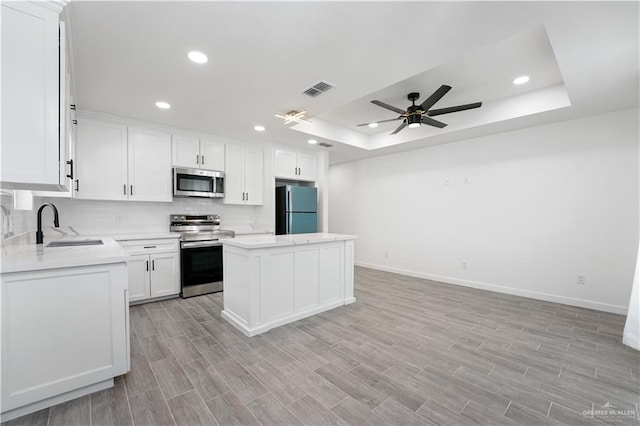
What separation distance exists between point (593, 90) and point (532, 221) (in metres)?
1.85

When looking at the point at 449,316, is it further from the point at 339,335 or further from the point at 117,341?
the point at 117,341

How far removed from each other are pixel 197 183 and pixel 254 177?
3.33ft

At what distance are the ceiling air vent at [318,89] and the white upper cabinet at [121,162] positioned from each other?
2.46 metres

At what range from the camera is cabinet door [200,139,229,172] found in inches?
171

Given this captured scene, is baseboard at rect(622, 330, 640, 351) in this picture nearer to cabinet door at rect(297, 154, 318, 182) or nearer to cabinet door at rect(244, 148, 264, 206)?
cabinet door at rect(297, 154, 318, 182)

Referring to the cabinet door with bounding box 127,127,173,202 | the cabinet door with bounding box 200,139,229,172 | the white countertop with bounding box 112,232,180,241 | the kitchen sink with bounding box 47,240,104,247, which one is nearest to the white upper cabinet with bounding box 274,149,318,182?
the cabinet door with bounding box 200,139,229,172

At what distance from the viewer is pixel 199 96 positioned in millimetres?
3008

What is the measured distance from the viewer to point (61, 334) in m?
1.63

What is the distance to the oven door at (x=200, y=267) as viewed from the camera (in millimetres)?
3801

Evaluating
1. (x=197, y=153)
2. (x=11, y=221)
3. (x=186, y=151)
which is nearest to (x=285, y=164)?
(x=197, y=153)

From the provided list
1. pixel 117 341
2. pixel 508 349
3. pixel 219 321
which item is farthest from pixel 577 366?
pixel 117 341

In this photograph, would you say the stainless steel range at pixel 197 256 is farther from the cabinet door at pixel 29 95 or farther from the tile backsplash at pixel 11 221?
the cabinet door at pixel 29 95

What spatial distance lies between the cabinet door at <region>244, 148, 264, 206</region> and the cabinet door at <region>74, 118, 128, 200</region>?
178 centimetres

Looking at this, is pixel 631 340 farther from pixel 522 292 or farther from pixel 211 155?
pixel 211 155
